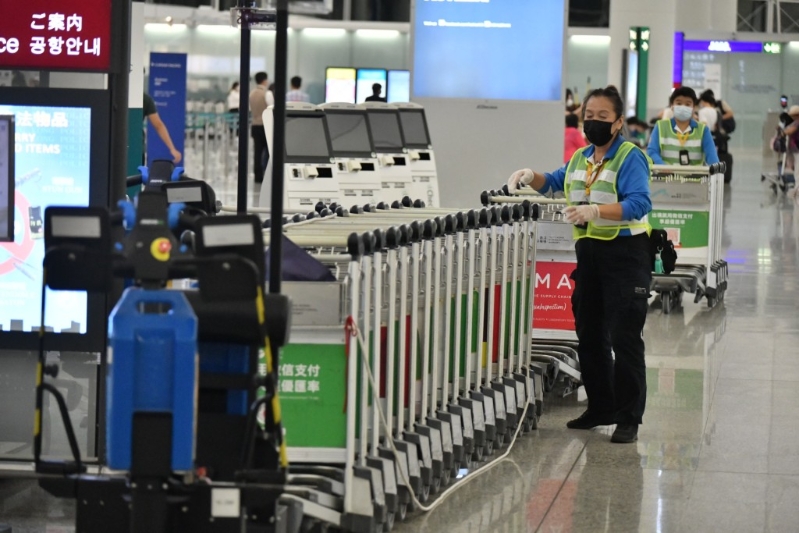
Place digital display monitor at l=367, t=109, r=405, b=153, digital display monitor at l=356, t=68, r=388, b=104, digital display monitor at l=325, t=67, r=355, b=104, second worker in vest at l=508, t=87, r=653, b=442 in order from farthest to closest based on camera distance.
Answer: digital display monitor at l=356, t=68, r=388, b=104, digital display monitor at l=325, t=67, r=355, b=104, digital display monitor at l=367, t=109, r=405, b=153, second worker in vest at l=508, t=87, r=653, b=442

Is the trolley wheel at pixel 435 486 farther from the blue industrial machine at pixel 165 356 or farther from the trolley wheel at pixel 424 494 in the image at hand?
the blue industrial machine at pixel 165 356

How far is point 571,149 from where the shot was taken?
17906 millimetres

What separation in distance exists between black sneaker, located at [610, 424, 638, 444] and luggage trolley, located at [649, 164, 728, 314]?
4866mm

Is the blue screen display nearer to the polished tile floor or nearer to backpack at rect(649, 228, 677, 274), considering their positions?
the polished tile floor

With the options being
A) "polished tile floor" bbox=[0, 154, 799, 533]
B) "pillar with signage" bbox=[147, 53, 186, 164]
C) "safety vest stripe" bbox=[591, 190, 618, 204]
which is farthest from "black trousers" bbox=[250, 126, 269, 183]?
"safety vest stripe" bbox=[591, 190, 618, 204]

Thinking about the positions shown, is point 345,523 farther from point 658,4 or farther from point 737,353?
point 658,4

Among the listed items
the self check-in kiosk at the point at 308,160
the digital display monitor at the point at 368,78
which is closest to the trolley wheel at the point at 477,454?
the self check-in kiosk at the point at 308,160

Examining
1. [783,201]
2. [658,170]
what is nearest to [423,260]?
[658,170]

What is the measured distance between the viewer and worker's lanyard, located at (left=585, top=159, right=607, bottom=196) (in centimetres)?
659

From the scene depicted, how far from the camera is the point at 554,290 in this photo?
7.93m

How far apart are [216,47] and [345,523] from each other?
100ft

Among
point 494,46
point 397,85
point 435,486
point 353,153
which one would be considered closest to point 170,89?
point 353,153

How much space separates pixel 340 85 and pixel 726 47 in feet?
61.3

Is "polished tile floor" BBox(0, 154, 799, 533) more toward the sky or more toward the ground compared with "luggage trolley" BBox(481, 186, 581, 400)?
more toward the ground
